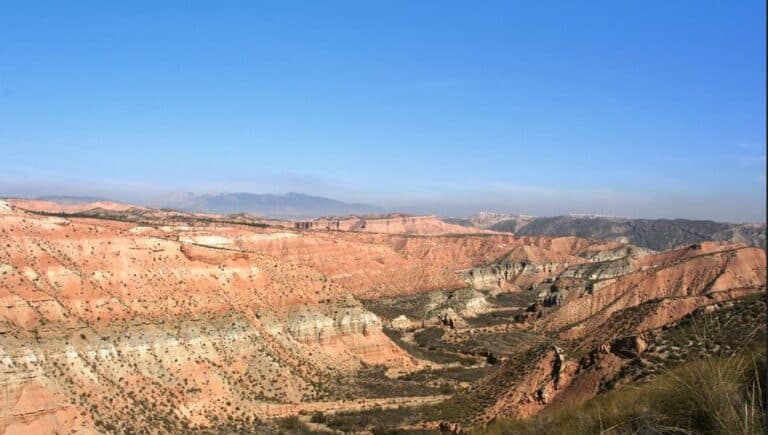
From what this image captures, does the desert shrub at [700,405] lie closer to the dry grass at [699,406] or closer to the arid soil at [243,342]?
the dry grass at [699,406]

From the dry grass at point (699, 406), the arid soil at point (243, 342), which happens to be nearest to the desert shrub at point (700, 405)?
Result: the dry grass at point (699, 406)

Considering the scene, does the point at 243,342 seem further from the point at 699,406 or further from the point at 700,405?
the point at 700,405

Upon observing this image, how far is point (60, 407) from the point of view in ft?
104

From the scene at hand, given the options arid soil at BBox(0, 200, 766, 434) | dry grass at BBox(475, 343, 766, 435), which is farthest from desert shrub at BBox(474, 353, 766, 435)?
arid soil at BBox(0, 200, 766, 434)

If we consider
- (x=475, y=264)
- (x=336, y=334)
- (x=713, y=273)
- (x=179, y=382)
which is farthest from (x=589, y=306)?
(x=475, y=264)

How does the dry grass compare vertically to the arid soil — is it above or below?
above

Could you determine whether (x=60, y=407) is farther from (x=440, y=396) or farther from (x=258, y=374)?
(x=440, y=396)

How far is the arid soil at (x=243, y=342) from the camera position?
30953 mm

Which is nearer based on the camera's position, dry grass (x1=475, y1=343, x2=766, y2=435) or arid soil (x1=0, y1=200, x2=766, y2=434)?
dry grass (x1=475, y1=343, x2=766, y2=435)

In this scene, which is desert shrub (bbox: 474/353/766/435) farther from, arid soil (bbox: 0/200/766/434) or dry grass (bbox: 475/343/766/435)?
arid soil (bbox: 0/200/766/434)

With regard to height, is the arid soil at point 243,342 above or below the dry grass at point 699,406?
below

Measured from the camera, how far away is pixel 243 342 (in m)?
46.7

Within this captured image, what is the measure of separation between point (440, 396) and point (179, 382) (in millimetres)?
18220

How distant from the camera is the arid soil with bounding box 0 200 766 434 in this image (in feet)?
102
